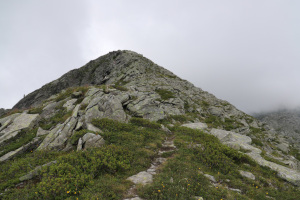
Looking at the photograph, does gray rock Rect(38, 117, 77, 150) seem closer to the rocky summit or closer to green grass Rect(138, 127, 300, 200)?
the rocky summit

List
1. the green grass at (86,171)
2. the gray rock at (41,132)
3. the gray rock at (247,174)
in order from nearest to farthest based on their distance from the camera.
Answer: the green grass at (86,171), the gray rock at (247,174), the gray rock at (41,132)

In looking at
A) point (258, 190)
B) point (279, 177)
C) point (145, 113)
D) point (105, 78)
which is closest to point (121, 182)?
point (258, 190)

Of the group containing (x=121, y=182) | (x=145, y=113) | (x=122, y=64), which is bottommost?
(x=121, y=182)

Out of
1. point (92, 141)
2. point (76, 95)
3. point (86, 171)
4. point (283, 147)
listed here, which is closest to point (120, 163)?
point (86, 171)

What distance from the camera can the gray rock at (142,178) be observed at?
804 cm

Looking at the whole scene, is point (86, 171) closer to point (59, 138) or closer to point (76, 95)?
point (59, 138)

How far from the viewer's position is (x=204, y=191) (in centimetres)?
734

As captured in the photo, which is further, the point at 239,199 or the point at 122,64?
the point at 122,64

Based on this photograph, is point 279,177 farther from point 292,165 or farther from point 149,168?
point 149,168

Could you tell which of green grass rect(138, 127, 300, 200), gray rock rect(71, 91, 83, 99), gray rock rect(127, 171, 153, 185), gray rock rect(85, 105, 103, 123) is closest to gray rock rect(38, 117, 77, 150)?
gray rock rect(85, 105, 103, 123)

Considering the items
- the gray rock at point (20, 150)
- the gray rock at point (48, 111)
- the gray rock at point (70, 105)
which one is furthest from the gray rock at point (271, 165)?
the gray rock at point (48, 111)

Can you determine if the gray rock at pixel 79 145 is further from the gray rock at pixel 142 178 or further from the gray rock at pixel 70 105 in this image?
the gray rock at pixel 70 105

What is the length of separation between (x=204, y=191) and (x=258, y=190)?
11.9ft

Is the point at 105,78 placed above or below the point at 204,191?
above
